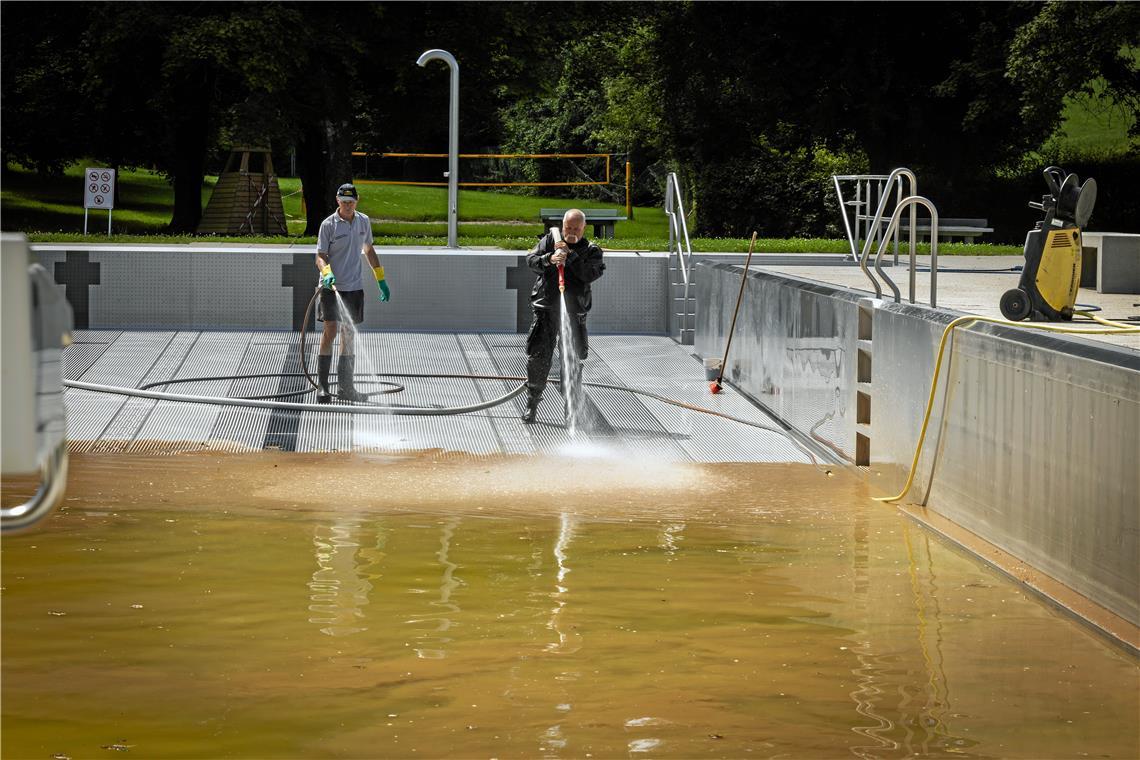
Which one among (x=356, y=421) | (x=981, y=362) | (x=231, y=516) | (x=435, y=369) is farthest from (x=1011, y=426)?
(x=435, y=369)

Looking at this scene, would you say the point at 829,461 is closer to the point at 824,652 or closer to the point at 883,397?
the point at 883,397

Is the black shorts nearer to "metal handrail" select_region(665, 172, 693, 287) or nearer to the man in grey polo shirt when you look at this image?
the man in grey polo shirt

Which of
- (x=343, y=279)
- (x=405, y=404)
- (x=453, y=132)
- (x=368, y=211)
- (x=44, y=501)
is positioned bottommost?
(x=405, y=404)

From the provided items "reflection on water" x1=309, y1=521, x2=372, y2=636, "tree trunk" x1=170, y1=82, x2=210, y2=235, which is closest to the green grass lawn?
"tree trunk" x1=170, y1=82, x2=210, y2=235

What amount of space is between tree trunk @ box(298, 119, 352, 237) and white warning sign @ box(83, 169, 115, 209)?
4.59 m

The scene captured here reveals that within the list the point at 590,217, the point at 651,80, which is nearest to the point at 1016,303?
the point at 590,217

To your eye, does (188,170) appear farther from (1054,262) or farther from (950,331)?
(950,331)

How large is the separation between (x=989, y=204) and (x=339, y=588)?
3338 cm

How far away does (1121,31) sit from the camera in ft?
95.8

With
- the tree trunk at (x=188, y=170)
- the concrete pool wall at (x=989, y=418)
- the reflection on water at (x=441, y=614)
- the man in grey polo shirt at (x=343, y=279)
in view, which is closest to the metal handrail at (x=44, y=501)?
the reflection on water at (x=441, y=614)

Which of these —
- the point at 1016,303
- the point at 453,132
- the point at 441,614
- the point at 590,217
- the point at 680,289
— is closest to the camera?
the point at 441,614

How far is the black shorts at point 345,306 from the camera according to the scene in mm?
12406

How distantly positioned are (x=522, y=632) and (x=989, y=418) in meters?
3.09

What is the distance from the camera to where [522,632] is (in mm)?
6348
